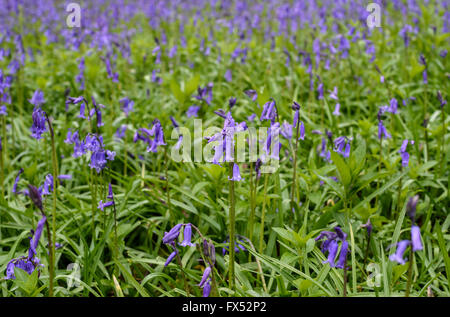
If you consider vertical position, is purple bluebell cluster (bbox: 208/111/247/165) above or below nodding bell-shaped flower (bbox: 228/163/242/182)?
above

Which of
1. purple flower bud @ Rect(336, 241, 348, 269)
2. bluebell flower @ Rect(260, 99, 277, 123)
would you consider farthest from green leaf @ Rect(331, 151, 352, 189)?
purple flower bud @ Rect(336, 241, 348, 269)

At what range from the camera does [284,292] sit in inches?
90.8

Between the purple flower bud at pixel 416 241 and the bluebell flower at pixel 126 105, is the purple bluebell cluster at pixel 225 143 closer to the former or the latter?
the purple flower bud at pixel 416 241

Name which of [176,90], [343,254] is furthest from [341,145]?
[176,90]

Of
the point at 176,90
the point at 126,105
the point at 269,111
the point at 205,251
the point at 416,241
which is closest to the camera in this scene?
the point at 416,241

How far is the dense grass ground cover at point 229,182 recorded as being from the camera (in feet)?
8.36

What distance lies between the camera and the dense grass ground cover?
2.55 m

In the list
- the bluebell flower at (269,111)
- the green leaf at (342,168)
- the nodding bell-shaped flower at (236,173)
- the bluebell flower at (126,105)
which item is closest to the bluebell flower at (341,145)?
the green leaf at (342,168)

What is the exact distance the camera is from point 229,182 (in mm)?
2373

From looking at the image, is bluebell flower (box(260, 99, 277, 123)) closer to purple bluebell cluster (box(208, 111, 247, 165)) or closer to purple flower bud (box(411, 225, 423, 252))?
purple bluebell cluster (box(208, 111, 247, 165))

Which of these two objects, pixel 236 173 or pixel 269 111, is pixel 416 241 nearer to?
pixel 236 173

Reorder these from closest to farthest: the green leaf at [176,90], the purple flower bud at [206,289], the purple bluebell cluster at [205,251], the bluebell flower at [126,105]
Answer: the purple bluebell cluster at [205,251] → the purple flower bud at [206,289] → the green leaf at [176,90] → the bluebell flower at [126,105]
